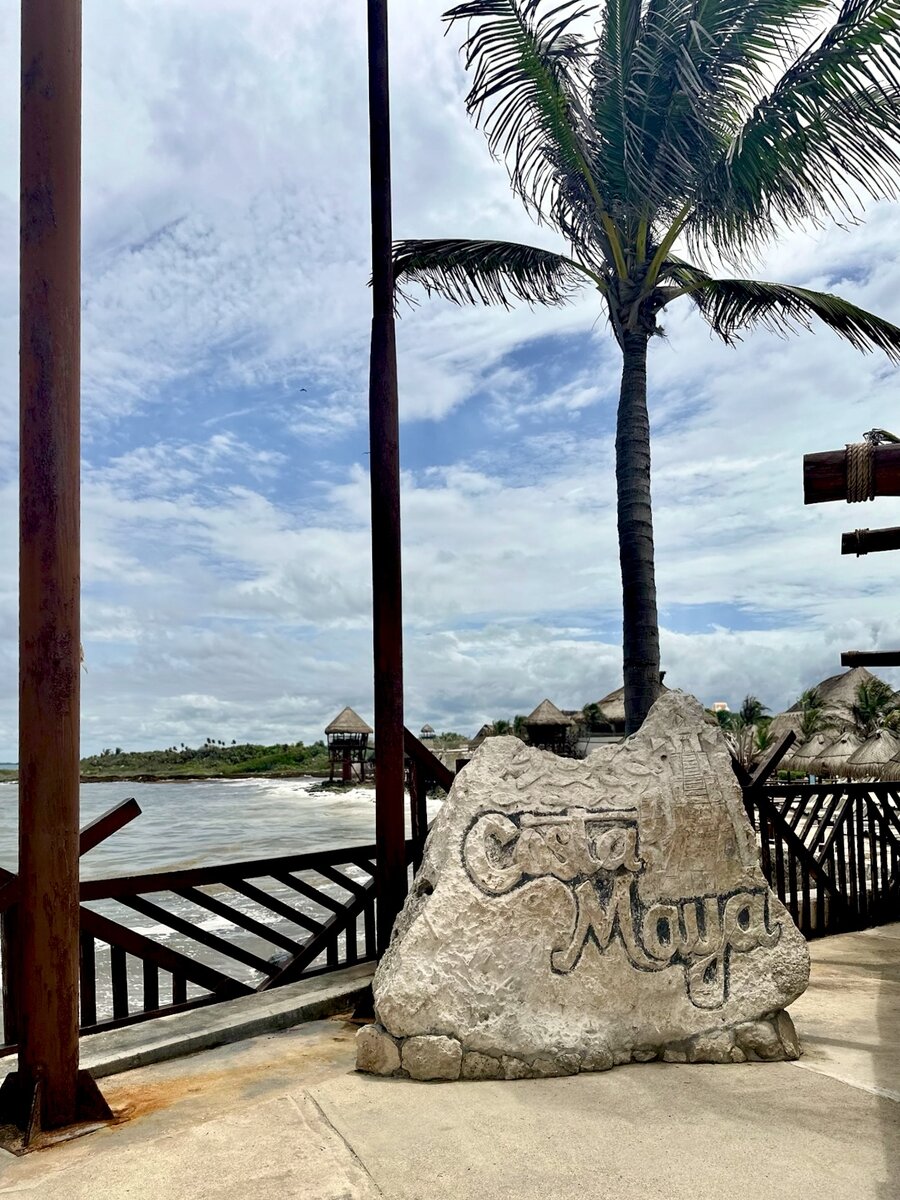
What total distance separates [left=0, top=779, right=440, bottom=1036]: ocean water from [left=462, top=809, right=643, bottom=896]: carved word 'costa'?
8.02ft

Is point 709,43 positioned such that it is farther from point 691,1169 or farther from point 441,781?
point 691,1169

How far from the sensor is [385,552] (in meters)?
5.90

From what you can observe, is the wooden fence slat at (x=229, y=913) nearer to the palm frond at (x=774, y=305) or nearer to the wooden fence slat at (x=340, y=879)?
the wooden fence slat at (x=340, y=879)

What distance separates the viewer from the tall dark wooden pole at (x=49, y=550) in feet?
13.0

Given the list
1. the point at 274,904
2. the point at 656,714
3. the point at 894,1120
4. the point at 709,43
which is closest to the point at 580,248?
the point at 709,43

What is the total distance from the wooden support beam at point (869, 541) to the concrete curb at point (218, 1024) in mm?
3715

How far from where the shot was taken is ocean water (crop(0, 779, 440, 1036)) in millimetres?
15680

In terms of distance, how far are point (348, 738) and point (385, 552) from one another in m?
53.6

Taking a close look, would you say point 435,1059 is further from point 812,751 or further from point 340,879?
point 812,751

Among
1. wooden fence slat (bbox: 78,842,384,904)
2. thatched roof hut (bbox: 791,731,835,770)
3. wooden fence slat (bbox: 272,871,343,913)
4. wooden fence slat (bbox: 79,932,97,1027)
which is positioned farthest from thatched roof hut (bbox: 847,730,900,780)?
wooden fence slat (bbox: 79,932,97,1027)

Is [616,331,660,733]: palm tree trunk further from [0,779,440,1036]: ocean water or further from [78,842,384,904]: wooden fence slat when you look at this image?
[0,779,440,1036]: ocean water

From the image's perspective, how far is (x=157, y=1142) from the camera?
3672mm

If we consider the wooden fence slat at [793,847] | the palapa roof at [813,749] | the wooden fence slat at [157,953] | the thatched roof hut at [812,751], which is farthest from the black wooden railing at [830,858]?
the palapa roof at [813,749]

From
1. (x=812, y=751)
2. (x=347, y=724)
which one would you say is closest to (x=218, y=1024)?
(x=812, y=751)
